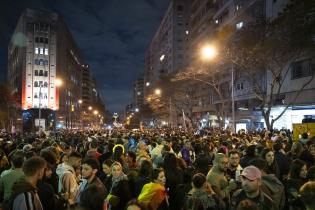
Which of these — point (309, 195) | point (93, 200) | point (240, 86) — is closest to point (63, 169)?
point (93, 200)

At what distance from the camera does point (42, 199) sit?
18.9 feet

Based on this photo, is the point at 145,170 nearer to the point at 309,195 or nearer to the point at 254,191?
the point at 254,191

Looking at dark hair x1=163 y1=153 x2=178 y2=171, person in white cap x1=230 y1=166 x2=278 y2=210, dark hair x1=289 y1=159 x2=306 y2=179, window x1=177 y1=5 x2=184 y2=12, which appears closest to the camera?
person in white cap x1=230 y1=166 x2=278 y2=210

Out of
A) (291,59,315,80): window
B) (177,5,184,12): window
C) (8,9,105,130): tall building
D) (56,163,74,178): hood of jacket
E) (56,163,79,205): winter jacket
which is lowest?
(56,163,79,205): winter jacket

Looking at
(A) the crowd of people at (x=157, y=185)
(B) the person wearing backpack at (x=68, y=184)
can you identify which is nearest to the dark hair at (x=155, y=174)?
(A) the crowd of people at (x=157, y=185)

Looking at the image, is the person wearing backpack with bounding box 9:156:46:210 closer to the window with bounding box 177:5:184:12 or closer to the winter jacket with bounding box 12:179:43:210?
the winter jacket with bounding box 12:179:43:210

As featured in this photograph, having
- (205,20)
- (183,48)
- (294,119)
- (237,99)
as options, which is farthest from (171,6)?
(294,119)

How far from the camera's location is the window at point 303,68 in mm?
35569

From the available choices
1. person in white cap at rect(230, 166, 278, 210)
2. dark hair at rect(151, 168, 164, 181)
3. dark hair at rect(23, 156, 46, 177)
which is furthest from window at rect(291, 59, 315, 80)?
dark hair at rect(23, 156, 46, 177)

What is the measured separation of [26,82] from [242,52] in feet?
256

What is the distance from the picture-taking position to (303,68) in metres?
37.0

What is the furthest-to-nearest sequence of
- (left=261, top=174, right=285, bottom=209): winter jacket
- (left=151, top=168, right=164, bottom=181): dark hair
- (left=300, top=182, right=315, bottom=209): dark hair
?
(left=151, top=168, right=164, bottom=181): dark hair, (left=261, top=174, right=285, bottom=209): winter jacket, (left=300, top=182, right=315, bottom=209): dark hair

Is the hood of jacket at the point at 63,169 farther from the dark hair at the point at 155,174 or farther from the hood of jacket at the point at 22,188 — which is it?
the hood of jacket at the point at 22,188

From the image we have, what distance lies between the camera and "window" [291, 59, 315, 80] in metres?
35.6
